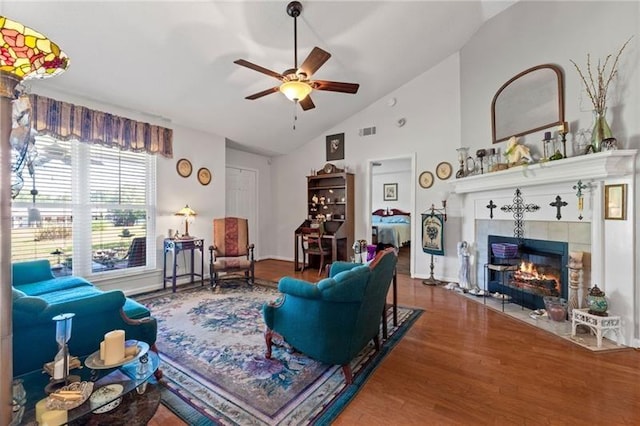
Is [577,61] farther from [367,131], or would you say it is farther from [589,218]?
[367,131]

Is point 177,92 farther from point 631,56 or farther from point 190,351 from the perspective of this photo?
point 631,56

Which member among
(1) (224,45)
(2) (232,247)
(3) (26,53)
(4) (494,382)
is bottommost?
(4) (494,382)

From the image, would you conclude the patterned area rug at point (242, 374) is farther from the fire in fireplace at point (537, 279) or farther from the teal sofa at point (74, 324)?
the fire in fireplace at point (537, 279)

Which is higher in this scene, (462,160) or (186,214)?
(462,160)

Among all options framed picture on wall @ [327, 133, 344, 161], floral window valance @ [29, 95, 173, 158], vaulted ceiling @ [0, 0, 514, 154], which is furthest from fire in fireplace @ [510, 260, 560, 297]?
floral window valance @ [29, 95, 173, 158]

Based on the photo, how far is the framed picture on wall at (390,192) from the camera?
917 centimetres

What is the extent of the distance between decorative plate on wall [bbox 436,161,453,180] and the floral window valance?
4.56 metres

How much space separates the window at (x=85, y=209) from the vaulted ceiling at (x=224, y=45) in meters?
0.78

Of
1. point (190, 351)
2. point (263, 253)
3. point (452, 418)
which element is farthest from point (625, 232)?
point (263, 253)

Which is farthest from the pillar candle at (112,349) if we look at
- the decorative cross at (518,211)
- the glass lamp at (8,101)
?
the decorative cross at (518,211)

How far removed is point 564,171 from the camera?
291 centimetres

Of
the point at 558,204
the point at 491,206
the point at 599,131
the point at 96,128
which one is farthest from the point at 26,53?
the point at 491,206

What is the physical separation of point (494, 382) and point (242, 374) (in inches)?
73.6

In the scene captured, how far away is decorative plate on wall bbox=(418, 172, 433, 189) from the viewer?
5.02 meters
